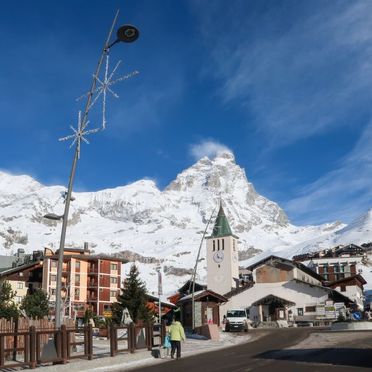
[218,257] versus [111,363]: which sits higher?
[218,257]

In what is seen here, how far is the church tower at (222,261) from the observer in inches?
3489

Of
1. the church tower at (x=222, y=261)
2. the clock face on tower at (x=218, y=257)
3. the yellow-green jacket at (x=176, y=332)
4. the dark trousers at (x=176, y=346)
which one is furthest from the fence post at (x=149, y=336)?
the clock face on tower at (x=218, y=257)

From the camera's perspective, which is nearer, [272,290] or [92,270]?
[272,290]

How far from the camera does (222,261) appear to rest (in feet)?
299

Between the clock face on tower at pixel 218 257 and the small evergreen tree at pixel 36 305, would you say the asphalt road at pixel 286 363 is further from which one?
the clock face on tower at pixel 218 257

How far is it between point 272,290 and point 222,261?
16298mm

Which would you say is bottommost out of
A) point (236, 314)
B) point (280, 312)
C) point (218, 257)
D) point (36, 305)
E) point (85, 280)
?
point (280, 312)

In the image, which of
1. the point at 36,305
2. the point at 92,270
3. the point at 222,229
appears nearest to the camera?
the point at 36,305

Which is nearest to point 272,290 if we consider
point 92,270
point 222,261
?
point 222,261

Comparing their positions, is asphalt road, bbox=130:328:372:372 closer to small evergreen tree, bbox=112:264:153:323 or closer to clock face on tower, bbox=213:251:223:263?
small evergreen tree, bbox=112:264:153:323

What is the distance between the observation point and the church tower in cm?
8862

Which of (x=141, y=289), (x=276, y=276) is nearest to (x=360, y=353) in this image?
(x=141, y=289)

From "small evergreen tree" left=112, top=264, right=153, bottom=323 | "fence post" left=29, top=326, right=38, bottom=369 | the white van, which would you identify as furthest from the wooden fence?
the white van

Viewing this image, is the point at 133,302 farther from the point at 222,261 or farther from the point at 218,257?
the point at 218,257
